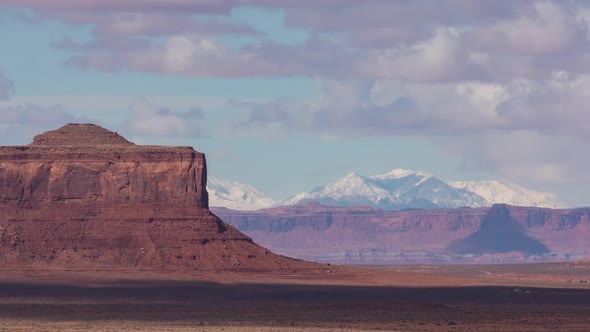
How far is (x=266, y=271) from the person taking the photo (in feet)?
568

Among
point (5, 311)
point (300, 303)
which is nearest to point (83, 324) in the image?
point (5, 311)

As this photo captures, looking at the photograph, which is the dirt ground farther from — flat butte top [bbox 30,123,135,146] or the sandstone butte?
flat butte top [bbox 30,123,135,146]

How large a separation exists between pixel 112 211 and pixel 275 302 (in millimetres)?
50880

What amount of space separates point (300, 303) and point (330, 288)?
28949 mm

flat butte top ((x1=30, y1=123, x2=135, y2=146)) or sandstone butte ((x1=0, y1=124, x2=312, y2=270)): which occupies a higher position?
flat butte top ((x1=30, y1=123, x2=135, y2=146))

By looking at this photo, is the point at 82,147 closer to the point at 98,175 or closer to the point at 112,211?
the point at 98,175

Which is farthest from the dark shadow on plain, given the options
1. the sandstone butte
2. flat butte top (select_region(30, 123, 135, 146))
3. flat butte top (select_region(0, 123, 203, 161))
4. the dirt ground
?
flat butte top (select_region(30, 123, 135, 146))

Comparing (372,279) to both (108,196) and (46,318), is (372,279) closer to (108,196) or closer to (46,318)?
(108,196)

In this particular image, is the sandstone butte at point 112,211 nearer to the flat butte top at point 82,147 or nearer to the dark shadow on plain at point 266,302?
the flat butte top at point 82,147

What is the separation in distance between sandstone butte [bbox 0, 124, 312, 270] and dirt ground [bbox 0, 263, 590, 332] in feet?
15.1

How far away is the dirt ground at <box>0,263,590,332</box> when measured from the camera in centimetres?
9681

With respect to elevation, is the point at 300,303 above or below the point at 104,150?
below

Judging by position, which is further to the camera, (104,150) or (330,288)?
(104,150)

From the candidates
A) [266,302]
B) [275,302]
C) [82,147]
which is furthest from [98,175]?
[275,302]
